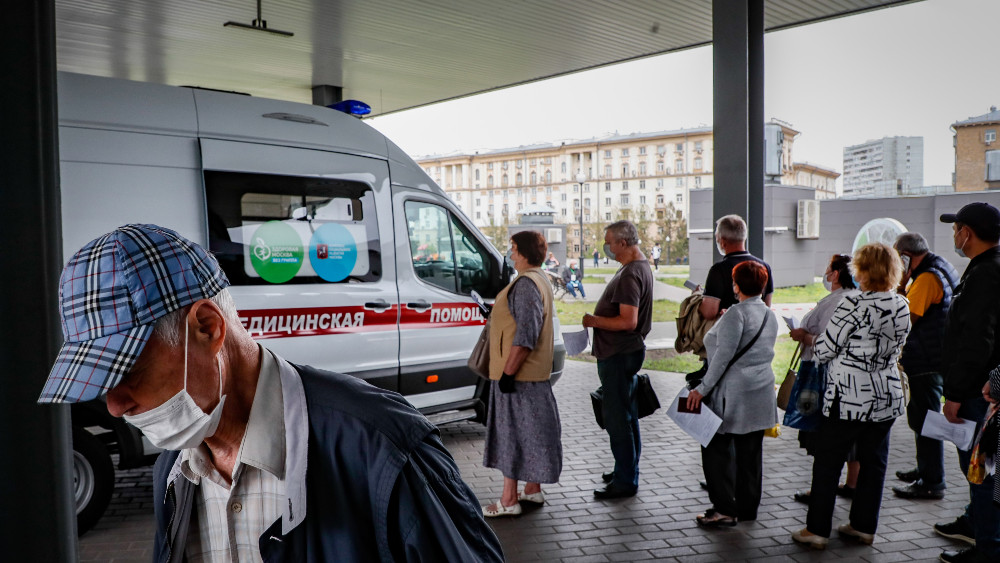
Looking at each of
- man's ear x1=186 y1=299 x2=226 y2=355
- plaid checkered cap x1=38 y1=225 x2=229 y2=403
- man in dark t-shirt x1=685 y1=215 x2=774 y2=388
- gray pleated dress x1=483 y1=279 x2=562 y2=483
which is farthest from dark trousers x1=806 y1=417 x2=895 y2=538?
plaid checkered cap x1=38 y1=225 x2=229 y2=403

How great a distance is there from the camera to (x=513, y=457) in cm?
511

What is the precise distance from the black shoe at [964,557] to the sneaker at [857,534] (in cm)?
38

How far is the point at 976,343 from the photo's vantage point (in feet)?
13.5

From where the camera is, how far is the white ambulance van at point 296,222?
16.1 ft

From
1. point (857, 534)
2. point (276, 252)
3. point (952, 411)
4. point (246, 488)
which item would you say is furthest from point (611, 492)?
point (246, 488)

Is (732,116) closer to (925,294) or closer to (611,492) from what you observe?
(925,294)

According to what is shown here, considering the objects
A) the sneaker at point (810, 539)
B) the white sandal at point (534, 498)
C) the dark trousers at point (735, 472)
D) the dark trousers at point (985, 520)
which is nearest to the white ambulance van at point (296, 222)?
the white sandal at point (534, 498)

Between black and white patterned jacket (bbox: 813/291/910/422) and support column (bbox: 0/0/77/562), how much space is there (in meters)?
3.91

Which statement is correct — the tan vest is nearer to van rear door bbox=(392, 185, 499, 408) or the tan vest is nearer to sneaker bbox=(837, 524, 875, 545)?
van rear door bbox=(392, 185, 499, 408)

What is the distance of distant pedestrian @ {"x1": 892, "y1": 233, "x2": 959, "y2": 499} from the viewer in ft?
17.2

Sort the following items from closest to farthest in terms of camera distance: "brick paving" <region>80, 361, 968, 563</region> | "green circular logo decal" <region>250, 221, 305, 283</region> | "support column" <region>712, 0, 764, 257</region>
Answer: "brick paving" <region>80, 361, 968, 563</region> → "green circular logo decal" <region>250, 221, 305, 283</region> → "support column" <region>712, 0, 764, 257</region>

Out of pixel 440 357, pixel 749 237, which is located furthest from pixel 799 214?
pixel 440 357

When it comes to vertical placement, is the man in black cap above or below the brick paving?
above

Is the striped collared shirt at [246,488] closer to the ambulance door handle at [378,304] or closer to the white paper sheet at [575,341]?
the white paper sheet at [575,341]
